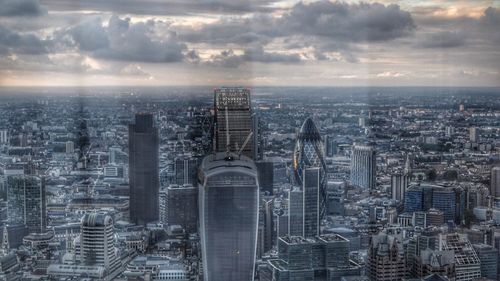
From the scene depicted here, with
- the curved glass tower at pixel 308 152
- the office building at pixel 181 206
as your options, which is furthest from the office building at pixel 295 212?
the office building at pixel 181 206

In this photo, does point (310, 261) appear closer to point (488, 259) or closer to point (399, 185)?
point (488, 259)

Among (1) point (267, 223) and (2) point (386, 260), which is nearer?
(2) point (386, 260)

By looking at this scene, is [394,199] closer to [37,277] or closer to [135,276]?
[135,276]

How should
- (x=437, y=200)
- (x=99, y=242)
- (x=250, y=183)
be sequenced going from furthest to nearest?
1. (x=437, y=200)
2. (x=99, y=242)
3. (x=250, y=183)

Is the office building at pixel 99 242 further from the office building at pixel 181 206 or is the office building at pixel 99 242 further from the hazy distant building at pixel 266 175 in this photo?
the hazy distant building at pixel 266 175

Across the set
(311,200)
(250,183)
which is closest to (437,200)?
(311,200)
